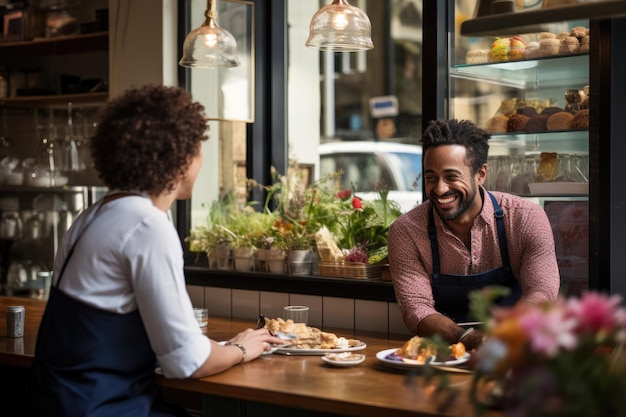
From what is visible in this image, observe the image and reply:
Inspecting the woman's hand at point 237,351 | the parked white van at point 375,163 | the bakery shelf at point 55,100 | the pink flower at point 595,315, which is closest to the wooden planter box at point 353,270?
the woman's hand at point 237,351

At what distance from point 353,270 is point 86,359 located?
5.37ft

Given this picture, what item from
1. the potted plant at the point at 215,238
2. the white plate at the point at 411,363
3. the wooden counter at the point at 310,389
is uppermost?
the potted plant at the point at 215,238

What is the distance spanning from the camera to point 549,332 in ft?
5.30

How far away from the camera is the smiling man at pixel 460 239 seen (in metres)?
3.58

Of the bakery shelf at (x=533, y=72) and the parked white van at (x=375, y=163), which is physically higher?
the bakery shelf at (x=533, y=72)

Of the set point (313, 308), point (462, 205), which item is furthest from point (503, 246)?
point (313, 308)

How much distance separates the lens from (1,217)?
6.49 metres

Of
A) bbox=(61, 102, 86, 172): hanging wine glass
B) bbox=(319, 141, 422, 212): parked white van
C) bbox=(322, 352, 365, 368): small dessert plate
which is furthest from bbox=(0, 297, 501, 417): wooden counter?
bbox=(319, 141, 422, 212): parked white van

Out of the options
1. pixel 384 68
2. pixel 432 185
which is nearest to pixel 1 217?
pixel 432 185

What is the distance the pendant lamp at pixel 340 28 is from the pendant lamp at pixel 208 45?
0.51m

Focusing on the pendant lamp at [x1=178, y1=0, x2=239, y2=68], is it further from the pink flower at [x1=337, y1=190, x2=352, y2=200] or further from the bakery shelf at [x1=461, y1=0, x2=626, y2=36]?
the bakery shelf at [x1=461, y1=0, x2=626, y2=36]

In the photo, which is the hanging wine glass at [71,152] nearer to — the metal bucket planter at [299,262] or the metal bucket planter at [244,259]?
the metal bucket planter at [244,259]

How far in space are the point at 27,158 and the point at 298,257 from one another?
2.80 m

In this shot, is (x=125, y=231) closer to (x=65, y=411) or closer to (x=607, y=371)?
(x=65, y=411)
